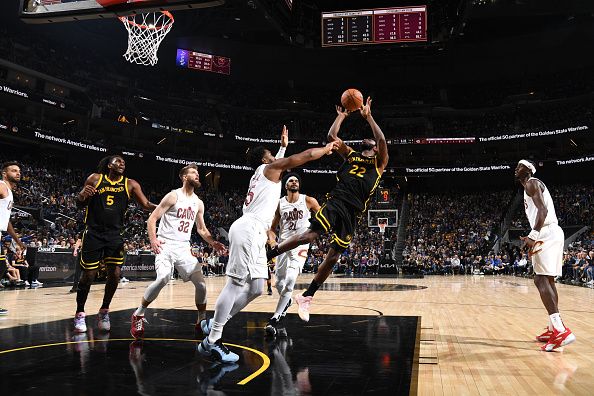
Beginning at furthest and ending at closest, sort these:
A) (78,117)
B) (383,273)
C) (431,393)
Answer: (78,117), (383,273), (431,393)

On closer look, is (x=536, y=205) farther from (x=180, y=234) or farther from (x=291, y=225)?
(x=180, y=234)

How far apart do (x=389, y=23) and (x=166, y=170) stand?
72.1ft

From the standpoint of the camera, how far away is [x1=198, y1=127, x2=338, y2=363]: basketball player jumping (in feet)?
14.2

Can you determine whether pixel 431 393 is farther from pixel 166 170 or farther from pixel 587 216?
pixel 166 170

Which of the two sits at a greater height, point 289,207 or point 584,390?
point 289,207

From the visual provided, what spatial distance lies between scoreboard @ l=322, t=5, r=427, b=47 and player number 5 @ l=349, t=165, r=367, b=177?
528 inches

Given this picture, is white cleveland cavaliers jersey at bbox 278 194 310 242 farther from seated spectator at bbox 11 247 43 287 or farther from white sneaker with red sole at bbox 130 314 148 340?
seated spectator at bbox 11 247 43 287

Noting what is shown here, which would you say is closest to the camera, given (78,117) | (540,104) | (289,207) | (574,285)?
(289,207)

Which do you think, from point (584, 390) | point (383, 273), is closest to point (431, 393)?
point (584, 390)

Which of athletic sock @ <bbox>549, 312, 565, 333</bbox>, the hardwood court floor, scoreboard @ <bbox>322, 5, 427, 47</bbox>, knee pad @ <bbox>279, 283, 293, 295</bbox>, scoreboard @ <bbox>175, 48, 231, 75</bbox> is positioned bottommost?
the hardwood court floor

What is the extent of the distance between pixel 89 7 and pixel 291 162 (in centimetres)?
530

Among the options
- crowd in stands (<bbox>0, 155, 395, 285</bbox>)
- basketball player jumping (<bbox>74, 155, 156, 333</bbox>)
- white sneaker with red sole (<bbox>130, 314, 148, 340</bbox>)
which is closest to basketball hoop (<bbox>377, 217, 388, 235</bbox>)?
crowd in stands (<bbox>0, 155, 395, 285</bbox>)

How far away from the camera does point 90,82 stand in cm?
3080

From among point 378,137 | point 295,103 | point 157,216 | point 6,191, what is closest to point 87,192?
point 157,216
